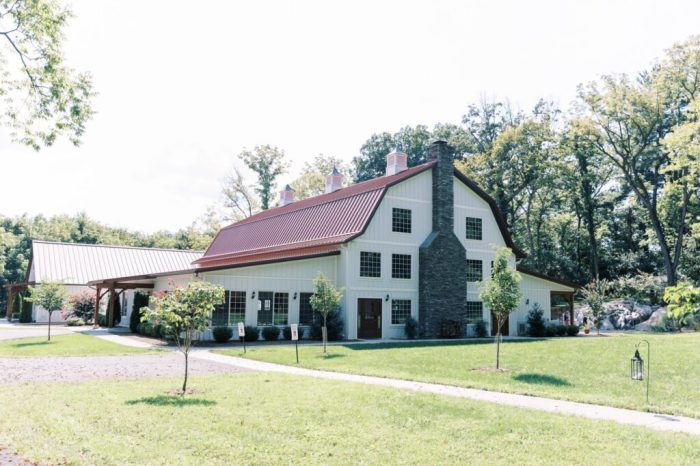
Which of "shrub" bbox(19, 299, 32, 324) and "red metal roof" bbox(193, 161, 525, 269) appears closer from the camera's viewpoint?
"red metal roof" bbox(193, 161, 525, 269)

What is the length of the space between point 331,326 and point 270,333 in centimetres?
270

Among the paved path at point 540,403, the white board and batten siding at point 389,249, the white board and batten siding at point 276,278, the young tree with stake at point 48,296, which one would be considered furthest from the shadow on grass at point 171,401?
the young tree with stake at point 48,296

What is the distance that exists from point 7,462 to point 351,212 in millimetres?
22718

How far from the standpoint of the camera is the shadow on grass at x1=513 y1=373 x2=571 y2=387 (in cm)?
1286

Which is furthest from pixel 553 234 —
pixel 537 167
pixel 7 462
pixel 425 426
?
pixel 7 462

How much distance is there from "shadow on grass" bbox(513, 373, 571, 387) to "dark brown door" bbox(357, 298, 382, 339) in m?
13.0

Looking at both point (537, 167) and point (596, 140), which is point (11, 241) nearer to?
point (537, 167)

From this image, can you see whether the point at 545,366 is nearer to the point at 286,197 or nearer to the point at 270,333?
the point at 270,333

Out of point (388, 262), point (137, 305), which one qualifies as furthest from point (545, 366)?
point (137, 305)

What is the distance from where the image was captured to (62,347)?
21484 mm

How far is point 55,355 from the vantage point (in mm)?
19000

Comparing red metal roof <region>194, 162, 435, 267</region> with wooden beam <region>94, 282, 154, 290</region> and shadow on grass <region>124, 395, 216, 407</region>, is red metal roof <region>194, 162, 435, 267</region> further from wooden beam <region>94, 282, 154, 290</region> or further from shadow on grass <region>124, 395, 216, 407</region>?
shadow on grass <region>124, 395, 216, 407</region>

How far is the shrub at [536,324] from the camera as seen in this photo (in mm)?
30641

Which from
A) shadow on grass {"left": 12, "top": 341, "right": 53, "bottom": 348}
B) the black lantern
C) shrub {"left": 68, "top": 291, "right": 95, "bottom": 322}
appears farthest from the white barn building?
the black lantern
